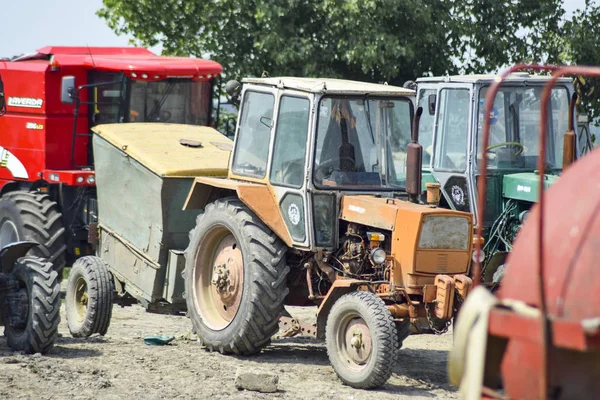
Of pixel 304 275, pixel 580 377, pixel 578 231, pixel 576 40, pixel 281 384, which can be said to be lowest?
pixel 281 384

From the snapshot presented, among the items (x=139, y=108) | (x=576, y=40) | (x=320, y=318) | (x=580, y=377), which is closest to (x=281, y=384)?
(x=320, y=318)

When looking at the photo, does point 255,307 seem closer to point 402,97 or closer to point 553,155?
point 402,97

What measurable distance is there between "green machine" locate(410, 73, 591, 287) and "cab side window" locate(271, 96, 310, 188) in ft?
7.82

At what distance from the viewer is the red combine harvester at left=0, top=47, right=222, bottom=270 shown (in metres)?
12.7

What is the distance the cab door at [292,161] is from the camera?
897cm

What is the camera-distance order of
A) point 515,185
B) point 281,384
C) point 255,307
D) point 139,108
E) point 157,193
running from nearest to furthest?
point 281,384 < point 255,307 < point 157,193 < point 515,185 < point 139,108

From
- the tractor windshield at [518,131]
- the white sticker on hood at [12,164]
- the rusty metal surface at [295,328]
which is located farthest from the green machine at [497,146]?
the white sticker on hood at [12,164]

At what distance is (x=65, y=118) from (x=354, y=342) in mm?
5911

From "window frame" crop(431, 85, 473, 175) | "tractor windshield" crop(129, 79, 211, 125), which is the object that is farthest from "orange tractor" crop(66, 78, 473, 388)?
"tractor windshield" crop(129, 79, 211, 125)

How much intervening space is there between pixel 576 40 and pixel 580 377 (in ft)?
50.9

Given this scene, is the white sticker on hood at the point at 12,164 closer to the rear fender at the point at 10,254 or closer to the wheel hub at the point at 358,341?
the rear fender at the point at 10,254

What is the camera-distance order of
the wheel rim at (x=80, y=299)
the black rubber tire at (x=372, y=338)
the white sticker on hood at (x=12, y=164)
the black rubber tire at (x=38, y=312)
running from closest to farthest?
the black rubber tire at (x=372, y=338) < the black rubber tire at (x=38, y=312) < the wheel rim at (x=80, y=299) < the white sticker on hood at (x=12, y=164)

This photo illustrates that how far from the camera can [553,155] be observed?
11.1 m

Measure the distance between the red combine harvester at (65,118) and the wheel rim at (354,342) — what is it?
188 inches
